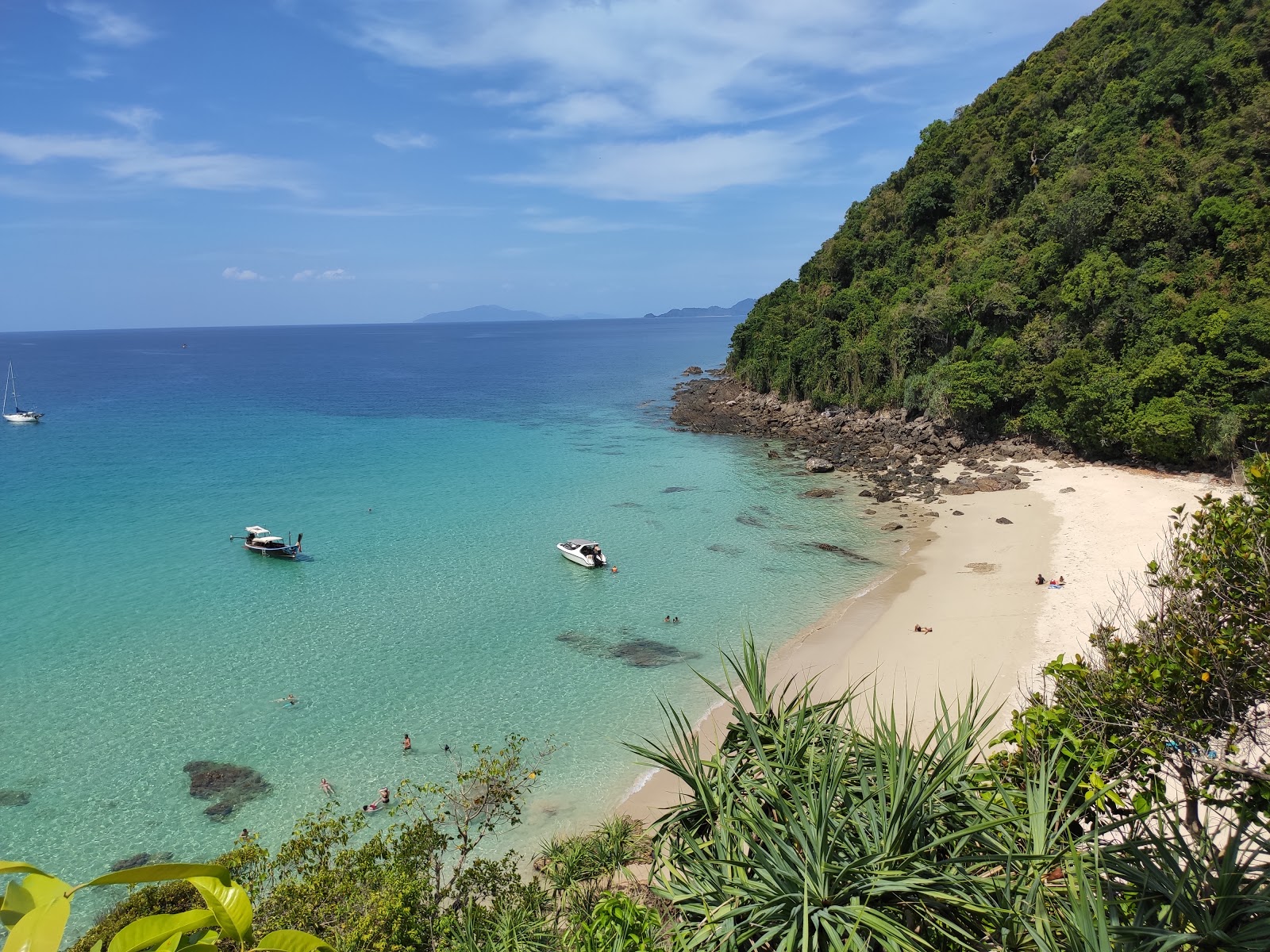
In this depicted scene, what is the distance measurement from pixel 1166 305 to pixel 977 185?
2487 centimetres

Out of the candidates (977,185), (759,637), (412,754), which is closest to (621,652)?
(759,637)

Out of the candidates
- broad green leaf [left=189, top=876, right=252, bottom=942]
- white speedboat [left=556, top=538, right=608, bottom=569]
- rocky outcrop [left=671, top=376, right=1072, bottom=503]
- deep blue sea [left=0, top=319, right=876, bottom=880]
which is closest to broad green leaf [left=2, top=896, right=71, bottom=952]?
broad green leaf [left=189, top=876, right=252, bottom=942]

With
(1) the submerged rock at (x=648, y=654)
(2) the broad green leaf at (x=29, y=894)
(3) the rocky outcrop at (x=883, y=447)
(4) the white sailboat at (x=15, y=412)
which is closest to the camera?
(2) the broad green leaf at (x=29, y=894)

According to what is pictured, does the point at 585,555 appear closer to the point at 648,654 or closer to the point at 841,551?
the point at 648,654

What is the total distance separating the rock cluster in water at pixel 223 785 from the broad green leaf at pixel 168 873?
16.5 meters

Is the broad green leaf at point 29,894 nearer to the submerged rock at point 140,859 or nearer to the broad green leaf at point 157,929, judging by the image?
the broad green leaf at point 157,929

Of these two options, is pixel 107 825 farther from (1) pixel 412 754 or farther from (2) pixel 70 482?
(2) pixel 70 482

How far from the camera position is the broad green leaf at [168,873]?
146cm

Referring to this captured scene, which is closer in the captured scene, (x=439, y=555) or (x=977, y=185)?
(x=439, y=555)

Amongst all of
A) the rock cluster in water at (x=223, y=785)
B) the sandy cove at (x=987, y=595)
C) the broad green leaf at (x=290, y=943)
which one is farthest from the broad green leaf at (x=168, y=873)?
the rock cluster in water at (x=223, y=785)

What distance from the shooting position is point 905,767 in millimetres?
5949

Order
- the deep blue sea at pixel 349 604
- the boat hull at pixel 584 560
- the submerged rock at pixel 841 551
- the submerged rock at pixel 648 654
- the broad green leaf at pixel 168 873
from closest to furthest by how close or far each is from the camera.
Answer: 1. the broad green leaf at pixel 168 873
2. the deep blue sea at pixel 349 604
3. the submerged rock at pixel 648 654
4. the boat hull at pixel 584 560
5. the submerged rock at pixel 841 551

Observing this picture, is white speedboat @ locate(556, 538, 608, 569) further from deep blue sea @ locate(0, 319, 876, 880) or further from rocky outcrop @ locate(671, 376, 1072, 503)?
rocky outcrop @ locate(671, 376, 1072, 503)

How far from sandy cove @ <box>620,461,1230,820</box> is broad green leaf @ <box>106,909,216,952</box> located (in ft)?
46.9
